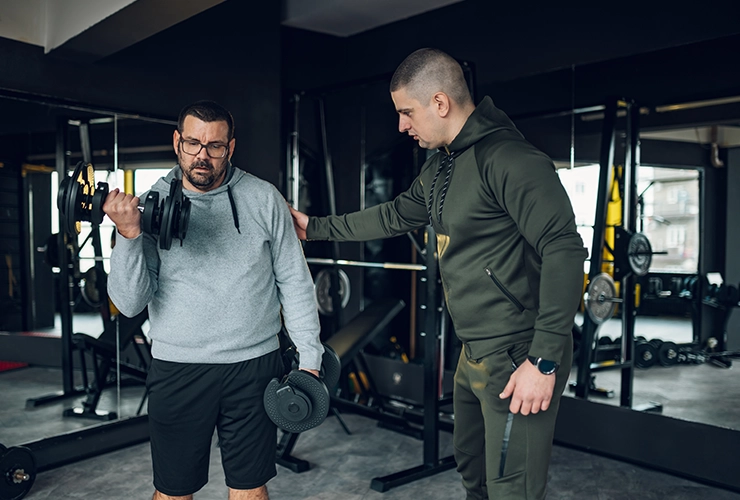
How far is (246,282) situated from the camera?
198 cm

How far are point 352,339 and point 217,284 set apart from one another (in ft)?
6.55

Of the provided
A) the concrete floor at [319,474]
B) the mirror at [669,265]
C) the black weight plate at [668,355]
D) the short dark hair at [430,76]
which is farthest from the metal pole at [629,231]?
the short dark hair at [430,76]

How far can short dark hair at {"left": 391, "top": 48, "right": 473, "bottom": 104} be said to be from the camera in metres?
1.78

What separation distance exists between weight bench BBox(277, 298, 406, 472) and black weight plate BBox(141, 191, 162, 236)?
2021mm

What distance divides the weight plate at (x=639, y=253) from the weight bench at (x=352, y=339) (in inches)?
54.1

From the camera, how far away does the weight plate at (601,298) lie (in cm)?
373

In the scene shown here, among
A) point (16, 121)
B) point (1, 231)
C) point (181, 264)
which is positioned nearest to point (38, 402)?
point (1, 231)

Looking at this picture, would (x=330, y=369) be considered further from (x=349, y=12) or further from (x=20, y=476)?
(x=349, y=12)

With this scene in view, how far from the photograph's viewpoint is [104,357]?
12.3ft

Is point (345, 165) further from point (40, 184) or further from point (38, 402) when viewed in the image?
point (38, 402)

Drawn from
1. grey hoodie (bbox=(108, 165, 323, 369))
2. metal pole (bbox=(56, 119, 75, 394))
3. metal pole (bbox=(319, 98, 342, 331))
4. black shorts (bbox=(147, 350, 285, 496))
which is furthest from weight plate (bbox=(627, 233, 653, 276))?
metal pole (bbox=(56, 119, 75, 394))

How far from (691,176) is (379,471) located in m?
2.16

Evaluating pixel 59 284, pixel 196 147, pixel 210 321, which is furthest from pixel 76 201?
pixel 59 284

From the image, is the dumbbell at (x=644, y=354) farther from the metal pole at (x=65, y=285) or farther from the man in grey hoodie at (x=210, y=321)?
the metal pole at (x=65, y=285)
